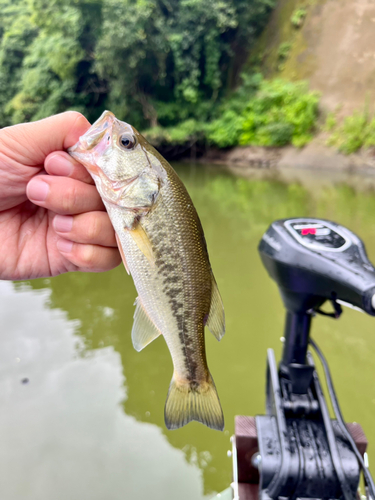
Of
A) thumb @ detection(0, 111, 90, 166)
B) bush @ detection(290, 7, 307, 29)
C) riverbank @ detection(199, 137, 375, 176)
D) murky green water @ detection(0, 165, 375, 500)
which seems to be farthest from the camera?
bush @ detection(290, 7, 307, 29)

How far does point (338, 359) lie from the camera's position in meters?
3.30

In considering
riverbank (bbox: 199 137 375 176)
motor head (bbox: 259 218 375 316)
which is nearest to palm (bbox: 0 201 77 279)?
motor head (bbox: 259 218 375 316)

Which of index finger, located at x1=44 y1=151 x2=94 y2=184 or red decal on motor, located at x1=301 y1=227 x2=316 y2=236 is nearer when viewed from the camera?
index finger, located at x1=44 y1=151 x2=94 y2=184

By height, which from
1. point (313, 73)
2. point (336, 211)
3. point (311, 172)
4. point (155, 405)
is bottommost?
point (311, 172)

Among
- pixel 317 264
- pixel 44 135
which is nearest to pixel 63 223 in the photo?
pixel 44 135

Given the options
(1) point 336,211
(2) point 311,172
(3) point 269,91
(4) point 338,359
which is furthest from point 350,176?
(4) point 338,359

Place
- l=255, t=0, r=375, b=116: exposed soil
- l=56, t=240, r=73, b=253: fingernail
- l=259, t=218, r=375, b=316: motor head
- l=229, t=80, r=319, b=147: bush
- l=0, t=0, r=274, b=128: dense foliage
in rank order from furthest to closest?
l=0, t=0, r=274, b=128: dense foliage → l=229, t=80, r=319, b=147: bush → l=255, t=0, r=375, b=116: exposed soil → l=56, t=240, r=73, b=253: fingernail → l=259, t=218, r=375, b=316: motor head

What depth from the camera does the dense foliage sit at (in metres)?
16.7

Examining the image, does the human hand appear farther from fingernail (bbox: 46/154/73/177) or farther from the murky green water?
the murky green water

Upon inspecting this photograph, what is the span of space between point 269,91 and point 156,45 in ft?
19.5

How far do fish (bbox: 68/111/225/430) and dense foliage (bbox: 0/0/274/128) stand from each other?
57.0ft

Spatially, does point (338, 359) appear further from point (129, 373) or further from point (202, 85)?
point (202, 85)

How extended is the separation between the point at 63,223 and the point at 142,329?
58 cm

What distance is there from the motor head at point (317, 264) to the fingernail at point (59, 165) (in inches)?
42.2
